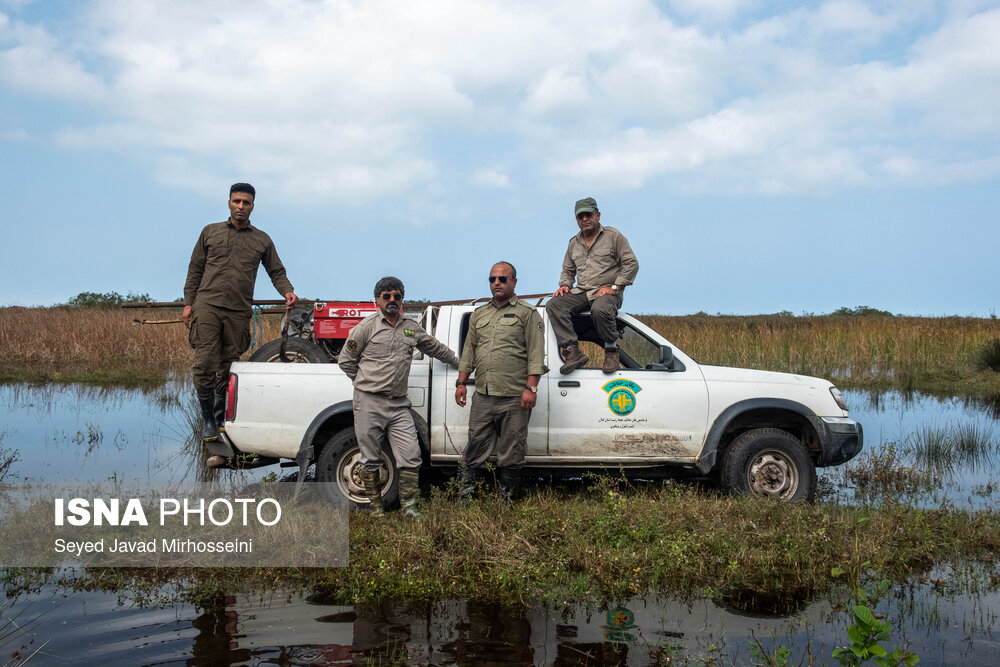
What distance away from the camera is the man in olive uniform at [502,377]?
20.5 ft

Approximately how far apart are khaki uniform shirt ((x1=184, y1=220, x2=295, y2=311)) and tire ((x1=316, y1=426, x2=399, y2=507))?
70.2 inches

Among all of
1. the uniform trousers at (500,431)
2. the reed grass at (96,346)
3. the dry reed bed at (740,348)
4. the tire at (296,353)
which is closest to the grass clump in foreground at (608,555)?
the uniform trousers at (500,431)

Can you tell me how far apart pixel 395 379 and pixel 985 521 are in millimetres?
4655

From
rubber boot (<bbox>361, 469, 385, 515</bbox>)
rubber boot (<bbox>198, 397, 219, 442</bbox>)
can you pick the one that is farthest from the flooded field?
rubber boot (<bbox>198, 397, 219, 442</bbox>)

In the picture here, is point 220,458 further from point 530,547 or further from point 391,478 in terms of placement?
point 530,547

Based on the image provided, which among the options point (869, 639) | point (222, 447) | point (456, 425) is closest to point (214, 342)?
point (222, 447)

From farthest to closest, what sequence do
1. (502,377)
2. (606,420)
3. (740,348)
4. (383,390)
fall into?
(740,348) < (606,420) < (502,377) < (383,390)

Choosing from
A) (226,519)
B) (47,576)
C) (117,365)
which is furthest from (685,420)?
(117,365)

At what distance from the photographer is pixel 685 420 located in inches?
258

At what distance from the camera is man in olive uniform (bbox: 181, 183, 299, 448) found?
710cm

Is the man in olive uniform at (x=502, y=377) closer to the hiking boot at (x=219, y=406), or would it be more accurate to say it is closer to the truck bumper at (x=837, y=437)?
the hiking boot at (x=219, y=406)

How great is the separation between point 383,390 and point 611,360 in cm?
195

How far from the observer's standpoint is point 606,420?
650 cm

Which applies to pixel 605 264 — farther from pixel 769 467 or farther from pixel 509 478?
pixel 769 467
